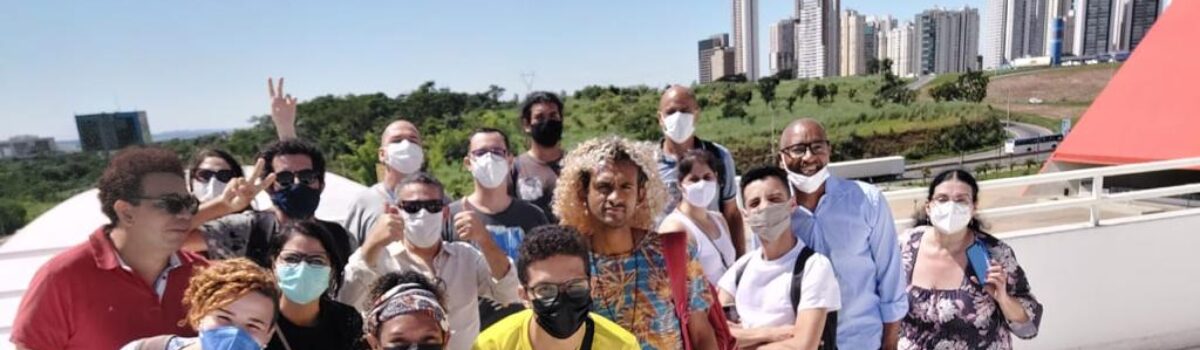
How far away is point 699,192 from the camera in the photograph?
2469 mm

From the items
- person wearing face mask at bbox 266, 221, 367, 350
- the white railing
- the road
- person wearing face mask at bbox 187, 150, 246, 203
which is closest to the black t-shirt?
person wearing face mask at bbox 266, 221, 367, 350

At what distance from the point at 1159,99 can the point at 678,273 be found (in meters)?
16.8

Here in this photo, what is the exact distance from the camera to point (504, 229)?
2.48 m

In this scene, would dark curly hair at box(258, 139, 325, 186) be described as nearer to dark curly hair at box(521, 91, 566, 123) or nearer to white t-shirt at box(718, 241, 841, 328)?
dark curly hair at box(521, 91, 566, 123)

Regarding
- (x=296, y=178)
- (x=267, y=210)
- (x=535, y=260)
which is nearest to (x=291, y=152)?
(x=296, y=178)

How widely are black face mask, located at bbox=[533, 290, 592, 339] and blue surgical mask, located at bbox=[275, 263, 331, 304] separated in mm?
622

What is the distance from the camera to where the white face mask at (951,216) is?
7.89ft

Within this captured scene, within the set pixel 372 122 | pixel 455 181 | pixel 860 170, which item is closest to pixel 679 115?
pixel 455 181

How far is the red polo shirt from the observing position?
5.59 ft

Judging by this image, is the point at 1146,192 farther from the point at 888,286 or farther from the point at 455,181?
the point at 455,181

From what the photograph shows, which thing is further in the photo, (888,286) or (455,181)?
(455,181)

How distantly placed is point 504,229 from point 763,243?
3.04 ft

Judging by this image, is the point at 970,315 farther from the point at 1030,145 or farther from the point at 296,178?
the point at 1030,145

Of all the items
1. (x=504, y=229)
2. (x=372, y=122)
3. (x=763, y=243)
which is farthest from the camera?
(x=372, y=122)
